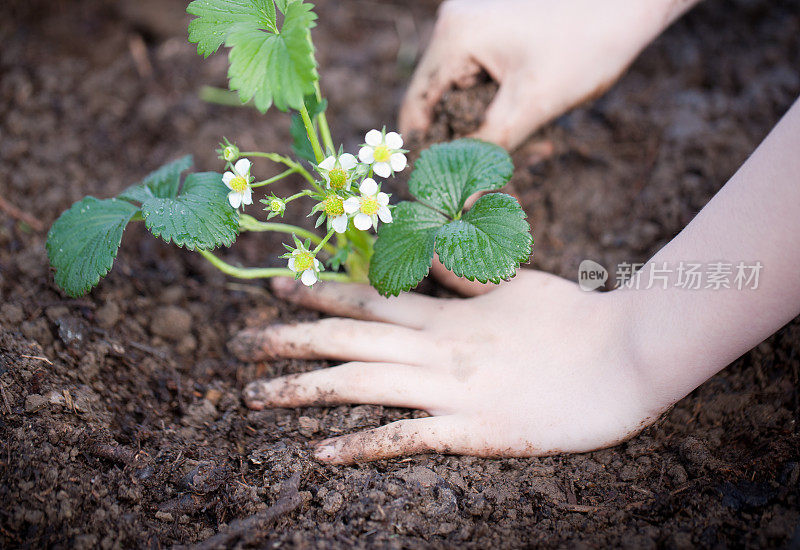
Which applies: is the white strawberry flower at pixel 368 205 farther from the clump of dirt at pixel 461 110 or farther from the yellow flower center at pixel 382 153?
the clump of dirt at pixel 461 110

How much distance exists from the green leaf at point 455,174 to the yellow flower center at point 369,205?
0.24 m

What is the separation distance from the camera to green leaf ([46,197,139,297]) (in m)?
1.59

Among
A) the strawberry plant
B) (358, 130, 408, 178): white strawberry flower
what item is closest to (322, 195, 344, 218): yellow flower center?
the strawberry plant

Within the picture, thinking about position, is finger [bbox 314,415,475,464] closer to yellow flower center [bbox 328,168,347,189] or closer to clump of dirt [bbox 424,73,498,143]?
yellow flower center [bbox 328,168,347,189]

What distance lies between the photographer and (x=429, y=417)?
A: 5.70ft

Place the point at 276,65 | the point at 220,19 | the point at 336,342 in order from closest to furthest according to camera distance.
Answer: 1. the point at 276,65
2. the point at 220,19
3. the point at 336,342

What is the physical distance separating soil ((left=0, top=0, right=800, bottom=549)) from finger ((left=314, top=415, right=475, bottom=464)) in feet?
0.14

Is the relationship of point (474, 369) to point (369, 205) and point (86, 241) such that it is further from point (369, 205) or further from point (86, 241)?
point (86, 241)

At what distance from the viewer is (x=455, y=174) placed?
1.76 metres

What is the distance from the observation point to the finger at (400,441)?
1.67 m

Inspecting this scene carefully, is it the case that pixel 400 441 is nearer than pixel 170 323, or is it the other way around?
pixel 400 441

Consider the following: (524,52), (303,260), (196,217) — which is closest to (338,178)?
(303,260)

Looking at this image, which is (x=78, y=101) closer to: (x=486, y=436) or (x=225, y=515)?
(x=225, y=515)

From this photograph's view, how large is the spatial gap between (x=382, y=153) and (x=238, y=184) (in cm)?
38
